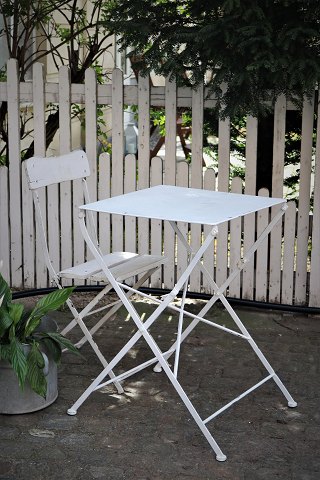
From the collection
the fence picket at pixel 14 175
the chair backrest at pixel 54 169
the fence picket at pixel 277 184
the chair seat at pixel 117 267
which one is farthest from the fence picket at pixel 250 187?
the fence picket at pixel 14 175

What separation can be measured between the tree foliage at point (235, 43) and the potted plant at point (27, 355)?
212cm

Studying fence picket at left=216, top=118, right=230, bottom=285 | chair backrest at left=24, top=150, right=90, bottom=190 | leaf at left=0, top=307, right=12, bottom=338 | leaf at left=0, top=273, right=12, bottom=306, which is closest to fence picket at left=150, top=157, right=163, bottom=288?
fence picket at left=216, top=118, right=230, bottom=285

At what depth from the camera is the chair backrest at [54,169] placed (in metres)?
5.16

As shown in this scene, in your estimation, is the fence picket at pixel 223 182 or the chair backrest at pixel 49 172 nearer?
the chair backrest at pixel 49 172

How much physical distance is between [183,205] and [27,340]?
111 cm

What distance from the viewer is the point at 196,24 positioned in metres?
6.28

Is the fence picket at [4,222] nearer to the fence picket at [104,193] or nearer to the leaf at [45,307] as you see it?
the fence picket at [104,193]

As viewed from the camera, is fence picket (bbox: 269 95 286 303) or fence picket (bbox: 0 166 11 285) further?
fence picket (bbox: 0 166 11 285)

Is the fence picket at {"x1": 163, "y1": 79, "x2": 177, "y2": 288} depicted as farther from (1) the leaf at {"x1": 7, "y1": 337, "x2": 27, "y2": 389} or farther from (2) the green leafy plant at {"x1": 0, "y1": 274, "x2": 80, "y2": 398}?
(1) the leaf at {"x1": 7, "y1": 337, "x2": 27, "y2": 389}

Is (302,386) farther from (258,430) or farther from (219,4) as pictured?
(219,4)

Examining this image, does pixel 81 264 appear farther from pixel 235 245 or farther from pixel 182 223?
pixel 235 245

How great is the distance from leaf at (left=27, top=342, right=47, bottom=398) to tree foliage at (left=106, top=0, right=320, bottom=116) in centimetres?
235

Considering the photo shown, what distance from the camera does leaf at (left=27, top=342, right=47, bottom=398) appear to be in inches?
181

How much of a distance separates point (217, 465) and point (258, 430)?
481 millimetres
